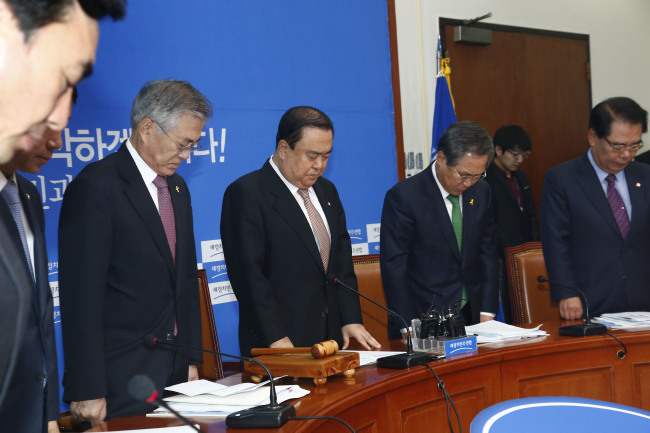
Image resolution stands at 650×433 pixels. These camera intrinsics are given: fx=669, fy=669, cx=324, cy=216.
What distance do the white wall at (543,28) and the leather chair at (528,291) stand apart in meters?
1.78

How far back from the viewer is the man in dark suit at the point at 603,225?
9.33ft

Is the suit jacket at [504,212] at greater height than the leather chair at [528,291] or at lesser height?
greater

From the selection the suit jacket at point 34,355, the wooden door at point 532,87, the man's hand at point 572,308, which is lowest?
the man's hand at point 572,308

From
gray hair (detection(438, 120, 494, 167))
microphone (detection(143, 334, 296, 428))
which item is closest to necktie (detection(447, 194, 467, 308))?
gray hair (detection(438, 120, 494, 167))

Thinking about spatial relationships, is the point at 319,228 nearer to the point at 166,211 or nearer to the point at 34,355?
the point at 166,211

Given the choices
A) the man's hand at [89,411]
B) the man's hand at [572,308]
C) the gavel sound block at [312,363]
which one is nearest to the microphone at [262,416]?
the gavel sound block at [312,363]

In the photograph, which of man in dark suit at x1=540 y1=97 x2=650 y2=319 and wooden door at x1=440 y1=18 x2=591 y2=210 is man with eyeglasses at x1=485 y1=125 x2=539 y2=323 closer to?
wooden door at x1=440 y1=18 x2=591 y2=210

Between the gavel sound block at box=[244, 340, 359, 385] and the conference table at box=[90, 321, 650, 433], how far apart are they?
0.12ft

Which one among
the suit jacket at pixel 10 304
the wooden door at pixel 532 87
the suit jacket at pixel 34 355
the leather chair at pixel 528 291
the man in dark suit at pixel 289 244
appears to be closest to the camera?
the suit jacket at pixel 10 304

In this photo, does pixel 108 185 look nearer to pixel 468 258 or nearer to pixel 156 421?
pixel 156 421

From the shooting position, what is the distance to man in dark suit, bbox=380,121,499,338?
2789 millimetres

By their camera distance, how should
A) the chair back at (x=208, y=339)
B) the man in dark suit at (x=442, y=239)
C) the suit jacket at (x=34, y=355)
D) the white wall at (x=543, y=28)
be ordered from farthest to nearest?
the white wall at (x=543, y=28), the man in dark suit at (x=442, y=239), the chair back at (x=208, y=339), the suit jacket at (x=34, y=355)

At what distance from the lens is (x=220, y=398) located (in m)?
1.70

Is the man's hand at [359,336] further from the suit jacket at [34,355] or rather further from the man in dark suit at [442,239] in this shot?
the suit jacket at [34,355]
